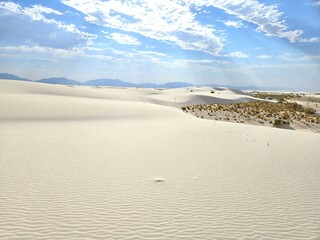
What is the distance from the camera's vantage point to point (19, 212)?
5.82 m

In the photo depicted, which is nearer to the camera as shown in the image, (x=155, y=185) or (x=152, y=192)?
(x=152, y=192)

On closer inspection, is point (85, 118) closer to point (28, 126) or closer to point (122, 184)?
point (28, 126)

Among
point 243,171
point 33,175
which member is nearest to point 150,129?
point 243,171

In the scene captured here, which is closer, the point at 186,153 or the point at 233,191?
the point at 233,191

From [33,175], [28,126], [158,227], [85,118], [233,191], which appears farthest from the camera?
[85,118]

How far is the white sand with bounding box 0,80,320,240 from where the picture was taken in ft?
17.8

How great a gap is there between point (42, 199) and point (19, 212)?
72 centimetres

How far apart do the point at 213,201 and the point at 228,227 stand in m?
1.27

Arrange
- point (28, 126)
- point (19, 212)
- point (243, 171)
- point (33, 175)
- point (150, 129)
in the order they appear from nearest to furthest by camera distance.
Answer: point (19, 212) < point (33, 175) < point (243, 171) < point (28, 126) < point (150, 129)

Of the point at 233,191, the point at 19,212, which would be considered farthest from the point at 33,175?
the point at 233,191

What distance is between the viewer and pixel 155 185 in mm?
7766

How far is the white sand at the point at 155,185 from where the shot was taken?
5.43 m

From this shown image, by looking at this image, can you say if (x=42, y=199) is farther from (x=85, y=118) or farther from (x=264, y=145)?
(x=85, y=118)

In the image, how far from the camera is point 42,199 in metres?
6.52
